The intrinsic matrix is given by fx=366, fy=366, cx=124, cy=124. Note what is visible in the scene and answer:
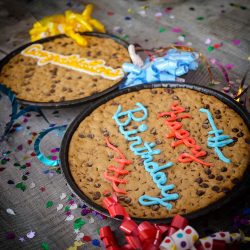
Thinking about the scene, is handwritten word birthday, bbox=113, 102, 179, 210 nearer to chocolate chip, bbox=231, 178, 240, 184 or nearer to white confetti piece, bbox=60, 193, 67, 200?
chocolate chip, bbox=231, 178, 240, 184

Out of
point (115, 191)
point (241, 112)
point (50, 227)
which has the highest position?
point (241, 112)

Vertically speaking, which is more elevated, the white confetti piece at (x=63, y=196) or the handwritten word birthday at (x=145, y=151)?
the handwritten word birthday at (x=145, y=151)

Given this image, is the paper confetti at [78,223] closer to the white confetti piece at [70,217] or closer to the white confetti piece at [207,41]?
the white confetti piece at [70,217]

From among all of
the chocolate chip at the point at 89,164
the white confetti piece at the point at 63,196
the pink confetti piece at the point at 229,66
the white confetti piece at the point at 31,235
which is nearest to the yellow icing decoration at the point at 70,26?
the pink confetti piece at the point at 229,66

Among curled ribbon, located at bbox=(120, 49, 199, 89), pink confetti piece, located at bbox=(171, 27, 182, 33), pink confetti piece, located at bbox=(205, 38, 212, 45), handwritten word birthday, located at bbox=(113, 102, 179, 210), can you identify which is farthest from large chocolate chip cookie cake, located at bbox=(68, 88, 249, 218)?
pink confetti piece, located at bbox=(171, 27, 182, 33)

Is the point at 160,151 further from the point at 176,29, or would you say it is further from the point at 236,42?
the point at 176,29

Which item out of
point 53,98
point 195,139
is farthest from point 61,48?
point 195,139

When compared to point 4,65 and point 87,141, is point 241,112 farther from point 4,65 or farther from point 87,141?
point 4,65
